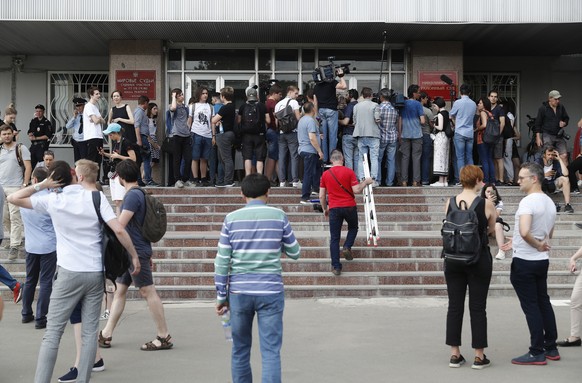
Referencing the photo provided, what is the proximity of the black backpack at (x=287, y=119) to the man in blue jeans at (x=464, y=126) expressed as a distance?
308 cm

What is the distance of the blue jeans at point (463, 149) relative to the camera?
14992mm

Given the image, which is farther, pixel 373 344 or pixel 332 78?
pixel 332 78

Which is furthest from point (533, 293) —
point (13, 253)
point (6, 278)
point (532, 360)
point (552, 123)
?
point (552, 123)

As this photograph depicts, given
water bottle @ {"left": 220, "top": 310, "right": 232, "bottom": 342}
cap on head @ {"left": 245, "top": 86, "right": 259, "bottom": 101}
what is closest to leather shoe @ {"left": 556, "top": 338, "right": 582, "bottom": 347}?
water bottle @ {"left": 220, "top": 310, "right": 232, "bottom": 342}

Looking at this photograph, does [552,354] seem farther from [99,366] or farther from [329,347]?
[99,366]

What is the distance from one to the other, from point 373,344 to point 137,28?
10.1 m

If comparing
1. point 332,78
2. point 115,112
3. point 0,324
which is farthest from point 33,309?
point 332,78

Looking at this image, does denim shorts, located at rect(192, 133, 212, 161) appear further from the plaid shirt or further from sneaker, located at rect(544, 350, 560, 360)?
sneaker, located at rect(544, 350, 560, 360)

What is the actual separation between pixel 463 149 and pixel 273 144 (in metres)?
3.58

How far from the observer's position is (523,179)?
7.38 meters

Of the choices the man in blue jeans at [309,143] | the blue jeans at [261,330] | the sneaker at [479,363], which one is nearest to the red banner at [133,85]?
the man in blue jeans at [309,143]

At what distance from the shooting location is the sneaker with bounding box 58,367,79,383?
269 inches

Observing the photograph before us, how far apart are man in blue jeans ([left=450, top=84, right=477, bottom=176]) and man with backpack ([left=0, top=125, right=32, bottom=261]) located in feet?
25.1

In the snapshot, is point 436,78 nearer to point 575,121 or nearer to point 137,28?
point 575,121
